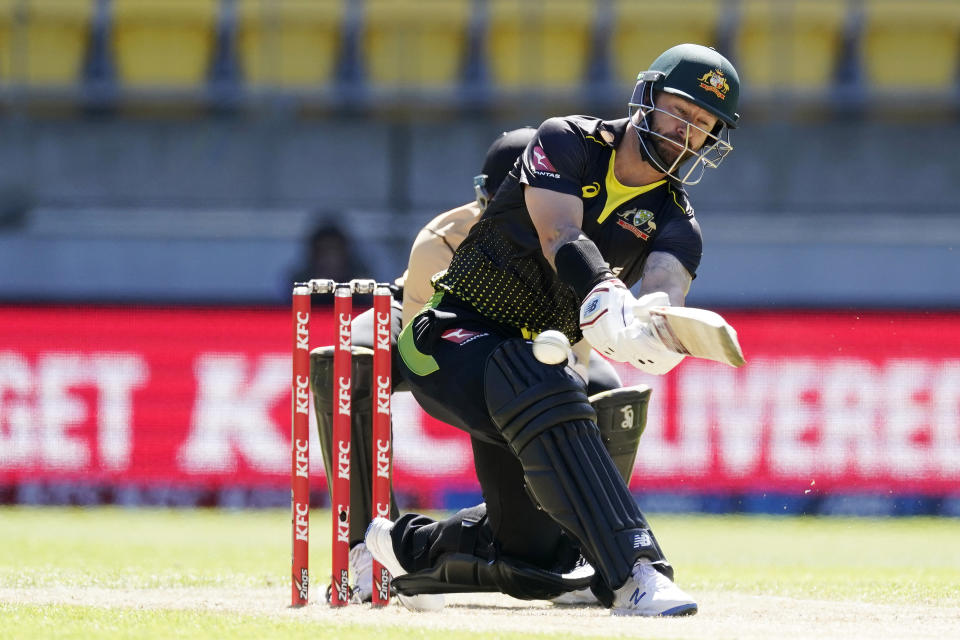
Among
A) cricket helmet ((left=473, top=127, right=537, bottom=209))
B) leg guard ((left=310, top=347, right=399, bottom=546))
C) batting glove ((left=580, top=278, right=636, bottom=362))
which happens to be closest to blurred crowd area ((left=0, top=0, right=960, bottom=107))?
cricket helmet ((left=473, top=127, right=537, bottom=209))

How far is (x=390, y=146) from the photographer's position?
11.8 meters

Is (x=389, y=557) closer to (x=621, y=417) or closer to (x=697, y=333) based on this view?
(x=621, y=417)

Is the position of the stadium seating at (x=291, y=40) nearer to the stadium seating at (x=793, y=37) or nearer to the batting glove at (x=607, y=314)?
the stadium seating at (x=793, y=37)

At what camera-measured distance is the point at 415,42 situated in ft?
39.7

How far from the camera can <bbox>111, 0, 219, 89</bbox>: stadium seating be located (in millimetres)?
12188

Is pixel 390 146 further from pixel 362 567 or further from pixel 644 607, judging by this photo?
pixel 644 607

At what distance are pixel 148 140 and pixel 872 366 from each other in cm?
590

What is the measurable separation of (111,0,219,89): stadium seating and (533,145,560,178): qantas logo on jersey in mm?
8145

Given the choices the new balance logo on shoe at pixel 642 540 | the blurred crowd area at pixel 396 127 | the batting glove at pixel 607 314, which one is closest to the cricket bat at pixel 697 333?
the batting glove at pixel 607 314

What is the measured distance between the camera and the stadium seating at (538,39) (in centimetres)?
1220

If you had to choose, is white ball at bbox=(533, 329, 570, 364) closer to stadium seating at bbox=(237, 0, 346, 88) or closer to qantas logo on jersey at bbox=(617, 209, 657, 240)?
qantas logo on jersey at bbox=(617, 209, 657, 240)

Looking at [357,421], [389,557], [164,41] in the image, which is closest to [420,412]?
[357,421]

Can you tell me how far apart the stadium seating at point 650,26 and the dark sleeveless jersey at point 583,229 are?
7.77 metres

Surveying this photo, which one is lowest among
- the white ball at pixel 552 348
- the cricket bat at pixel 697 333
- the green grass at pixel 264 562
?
the green grass at pixel 264 562
